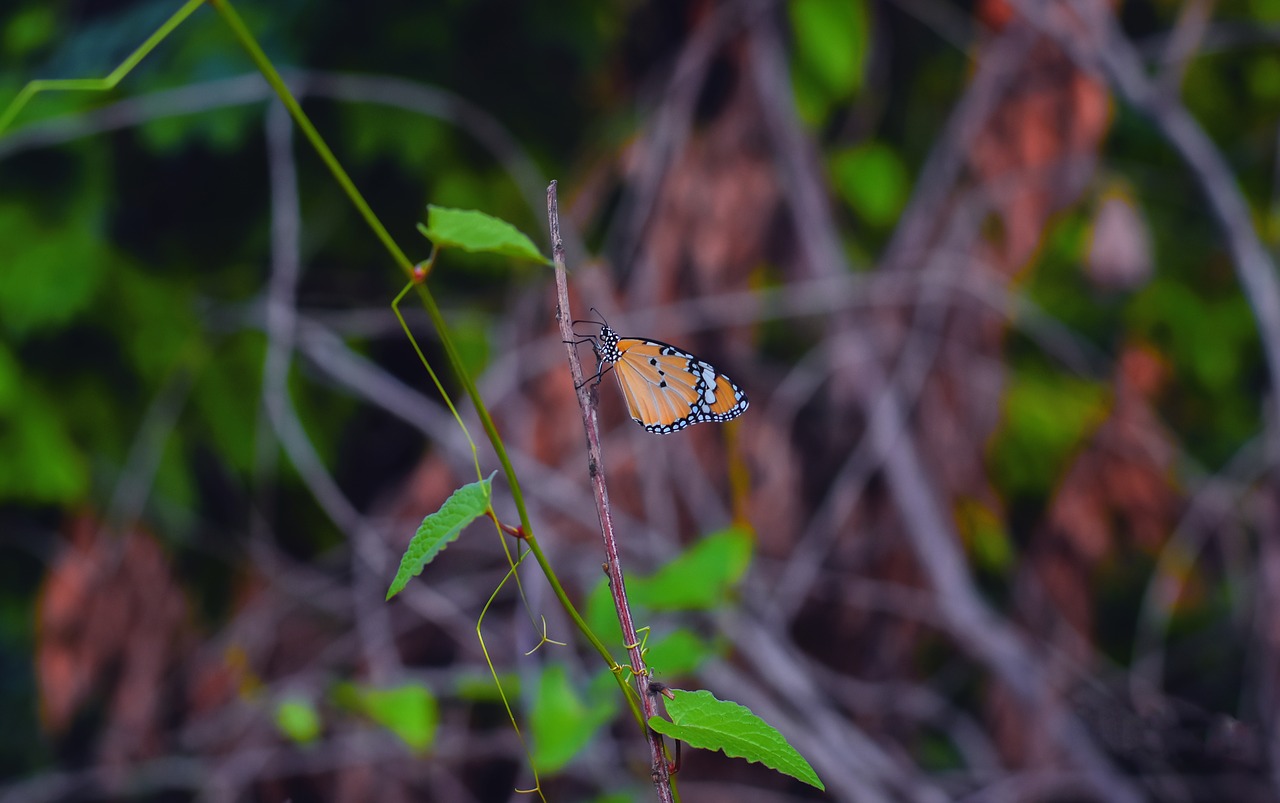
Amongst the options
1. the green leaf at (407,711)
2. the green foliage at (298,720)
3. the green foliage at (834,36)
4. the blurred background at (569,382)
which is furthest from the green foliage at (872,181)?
the green foliage at (298,720)

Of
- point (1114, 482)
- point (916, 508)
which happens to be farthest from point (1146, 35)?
point (916, 508)

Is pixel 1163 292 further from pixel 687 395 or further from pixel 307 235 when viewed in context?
pixel 307 235

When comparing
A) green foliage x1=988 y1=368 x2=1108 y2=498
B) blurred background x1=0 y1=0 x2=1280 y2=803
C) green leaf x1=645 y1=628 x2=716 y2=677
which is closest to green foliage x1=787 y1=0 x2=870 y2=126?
blurred background x1=0 y1=0 x2=1280 y2=803

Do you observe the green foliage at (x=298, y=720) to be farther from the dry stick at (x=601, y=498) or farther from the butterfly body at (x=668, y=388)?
the dry stick at (x=601, y=498)

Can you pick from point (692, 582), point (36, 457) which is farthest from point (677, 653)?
point (36, 457)

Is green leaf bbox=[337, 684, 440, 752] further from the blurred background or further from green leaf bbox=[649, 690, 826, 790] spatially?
green leaf bbox=[649, 690, 826, 790]

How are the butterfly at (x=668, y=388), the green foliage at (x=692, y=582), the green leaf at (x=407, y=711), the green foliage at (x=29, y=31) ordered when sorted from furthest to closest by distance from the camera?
the green foliage at (x=29, y=31) < the green leaf at (x=407, y=711) < the green foliage at (x=692, y=582) < the butterfly at (x=668, y=388)

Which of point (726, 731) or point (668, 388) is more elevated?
point (668, 388)

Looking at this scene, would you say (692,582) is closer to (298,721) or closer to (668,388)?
(668,388)
